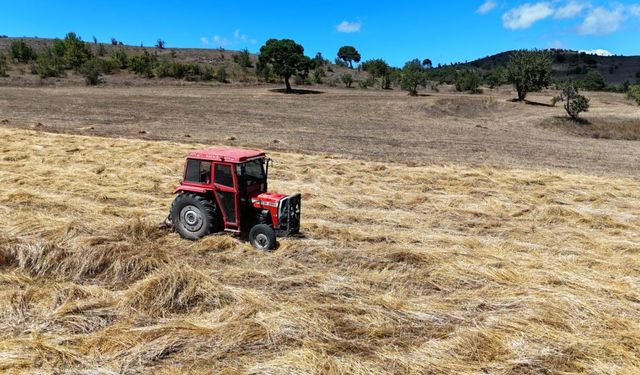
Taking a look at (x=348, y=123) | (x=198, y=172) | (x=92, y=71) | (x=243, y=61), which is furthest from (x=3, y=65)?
(x=198, y=172)

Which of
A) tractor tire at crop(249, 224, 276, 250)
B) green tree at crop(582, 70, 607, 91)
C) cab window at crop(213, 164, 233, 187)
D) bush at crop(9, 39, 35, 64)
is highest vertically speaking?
bush at crop(9, 39, 35, 64)

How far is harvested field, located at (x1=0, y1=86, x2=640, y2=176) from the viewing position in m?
22.8

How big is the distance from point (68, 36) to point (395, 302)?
75.9m

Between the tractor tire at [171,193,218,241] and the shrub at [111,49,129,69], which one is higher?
the shrub at [111,49,129,69]

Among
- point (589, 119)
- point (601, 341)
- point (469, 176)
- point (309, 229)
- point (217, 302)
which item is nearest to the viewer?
point (601, 341)

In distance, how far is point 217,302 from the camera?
6.60m

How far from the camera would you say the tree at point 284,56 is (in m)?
52.9

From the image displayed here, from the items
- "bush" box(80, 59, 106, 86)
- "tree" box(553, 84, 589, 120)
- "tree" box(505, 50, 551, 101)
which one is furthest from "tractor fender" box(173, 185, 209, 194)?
"bush" box(80, 59, 106, 86)

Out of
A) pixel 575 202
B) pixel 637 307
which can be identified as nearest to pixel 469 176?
pixel 575 202

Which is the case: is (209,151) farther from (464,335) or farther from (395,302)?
(464,335)

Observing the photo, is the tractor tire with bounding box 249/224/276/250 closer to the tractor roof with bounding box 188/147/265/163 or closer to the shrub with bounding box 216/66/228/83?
the tractor roof with bounding box 188/147/265/163

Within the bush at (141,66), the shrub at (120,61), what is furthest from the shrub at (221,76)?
the shrub at (120,61)

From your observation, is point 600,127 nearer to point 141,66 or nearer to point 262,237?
point 262,237

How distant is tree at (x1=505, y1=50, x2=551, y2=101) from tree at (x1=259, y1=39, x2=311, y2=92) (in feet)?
77.6
